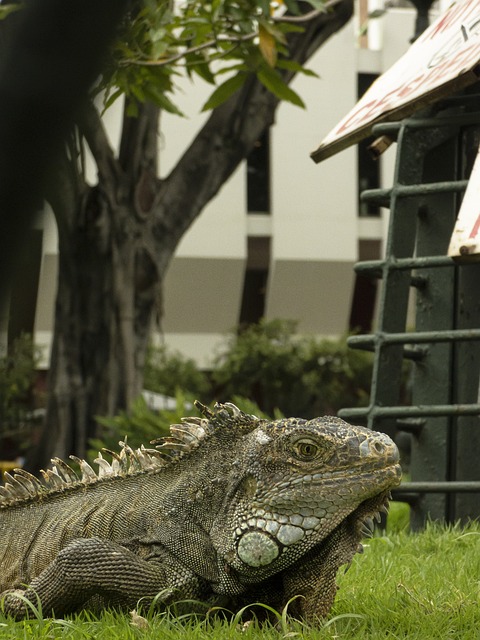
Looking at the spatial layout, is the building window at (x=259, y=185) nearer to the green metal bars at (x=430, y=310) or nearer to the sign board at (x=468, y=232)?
the green metal bars at (x=430, y=310)

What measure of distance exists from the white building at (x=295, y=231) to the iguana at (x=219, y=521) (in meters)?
30.0

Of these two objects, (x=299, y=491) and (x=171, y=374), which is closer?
(x=299, y=491)

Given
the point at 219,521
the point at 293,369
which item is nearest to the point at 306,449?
the point at 219,521

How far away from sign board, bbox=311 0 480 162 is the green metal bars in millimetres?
252

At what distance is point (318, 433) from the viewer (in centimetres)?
399

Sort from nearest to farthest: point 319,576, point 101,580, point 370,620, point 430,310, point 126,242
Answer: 1. point 370,620
2. point 319,576
3. point 101,580
4. point 430,310
5. point 126,242

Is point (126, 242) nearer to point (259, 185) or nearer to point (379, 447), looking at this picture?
point (379, 447)

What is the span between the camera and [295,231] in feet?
116

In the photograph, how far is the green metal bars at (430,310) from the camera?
7.32 meters

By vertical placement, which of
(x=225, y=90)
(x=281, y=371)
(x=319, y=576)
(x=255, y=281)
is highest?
(x=225, y=90)

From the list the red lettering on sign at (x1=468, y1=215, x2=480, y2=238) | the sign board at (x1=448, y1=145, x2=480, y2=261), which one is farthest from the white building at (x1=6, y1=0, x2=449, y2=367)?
the red lettering on sign at (x1=468, y1=215, x2=480, y2=238)

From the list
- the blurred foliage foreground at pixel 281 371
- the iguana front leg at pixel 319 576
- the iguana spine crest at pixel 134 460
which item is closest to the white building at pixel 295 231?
the blurred foliage foreground at pixel 281 371

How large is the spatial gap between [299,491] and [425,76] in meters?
4.06

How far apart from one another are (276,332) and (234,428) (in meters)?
29.1
